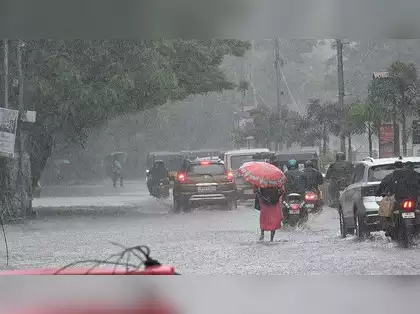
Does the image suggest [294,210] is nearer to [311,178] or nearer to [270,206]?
[311,178]

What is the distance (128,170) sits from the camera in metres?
46.5

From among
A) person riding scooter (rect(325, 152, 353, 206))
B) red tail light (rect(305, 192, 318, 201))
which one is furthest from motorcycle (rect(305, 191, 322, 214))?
person riding scooter (rect(325, 152, 353, 206))

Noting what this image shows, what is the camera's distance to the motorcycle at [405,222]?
15.3 metres

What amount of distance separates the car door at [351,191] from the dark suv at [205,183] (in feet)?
35.3

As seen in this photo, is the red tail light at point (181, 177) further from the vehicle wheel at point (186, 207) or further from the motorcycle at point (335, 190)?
the motorcycle at point (335, 190)

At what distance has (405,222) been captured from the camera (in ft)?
Answer: 51.1

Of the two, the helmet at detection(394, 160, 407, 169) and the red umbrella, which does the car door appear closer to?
the helmet at detection(394, 160, 407, 169)

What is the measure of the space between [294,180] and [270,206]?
0.63m

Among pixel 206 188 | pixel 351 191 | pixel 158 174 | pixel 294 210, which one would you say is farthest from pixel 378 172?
pixel 158 174

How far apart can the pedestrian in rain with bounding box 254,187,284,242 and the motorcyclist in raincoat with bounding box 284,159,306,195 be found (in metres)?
0.29

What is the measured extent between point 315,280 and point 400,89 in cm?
952
